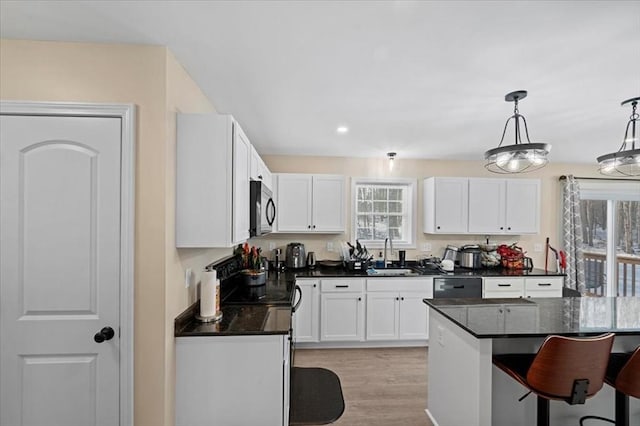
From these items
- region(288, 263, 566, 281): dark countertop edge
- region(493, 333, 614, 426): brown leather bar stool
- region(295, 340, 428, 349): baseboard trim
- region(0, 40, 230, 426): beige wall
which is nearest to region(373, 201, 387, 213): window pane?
region(288, 263, 566, 281): dark countertop edge

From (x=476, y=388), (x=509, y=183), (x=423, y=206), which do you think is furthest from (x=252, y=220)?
(x=509, y=183)

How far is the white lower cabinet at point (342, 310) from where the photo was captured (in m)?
3.59

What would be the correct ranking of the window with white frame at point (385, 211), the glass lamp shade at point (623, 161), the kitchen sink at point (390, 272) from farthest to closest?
1. the window with white frame at point (385, 211)
2. the kitchen sink at point (390, 272)
3. the glass lamp shade at point (623, 161)

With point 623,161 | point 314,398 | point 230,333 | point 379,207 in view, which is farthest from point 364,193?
point 230,333

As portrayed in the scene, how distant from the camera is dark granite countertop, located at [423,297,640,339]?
169 cm

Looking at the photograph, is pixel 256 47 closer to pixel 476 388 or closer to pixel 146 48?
pixel 146 48

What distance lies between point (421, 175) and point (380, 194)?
66 centimetres

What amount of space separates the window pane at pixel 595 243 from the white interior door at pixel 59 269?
5.88 meters

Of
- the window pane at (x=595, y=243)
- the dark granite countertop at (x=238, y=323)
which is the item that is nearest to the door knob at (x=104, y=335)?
the dark granite countertop at (x=238, y=323)

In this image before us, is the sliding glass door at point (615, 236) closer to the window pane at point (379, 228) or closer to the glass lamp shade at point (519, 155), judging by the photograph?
the window pane at point (379, 228)

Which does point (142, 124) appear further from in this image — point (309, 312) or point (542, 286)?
point (542, 286)

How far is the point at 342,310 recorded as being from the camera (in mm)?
3600

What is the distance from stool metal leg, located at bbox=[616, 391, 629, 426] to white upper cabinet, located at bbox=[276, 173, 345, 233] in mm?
2825

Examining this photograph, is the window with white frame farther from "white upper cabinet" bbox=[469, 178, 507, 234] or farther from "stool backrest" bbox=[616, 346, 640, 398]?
A: "stool backrest" bbox=[616, 346, 640, 398]
